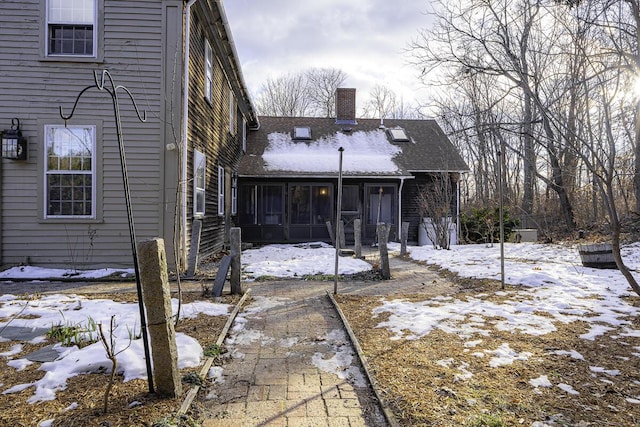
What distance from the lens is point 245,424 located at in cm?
251

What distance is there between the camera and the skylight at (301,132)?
19.1 metres

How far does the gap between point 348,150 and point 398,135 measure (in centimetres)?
296

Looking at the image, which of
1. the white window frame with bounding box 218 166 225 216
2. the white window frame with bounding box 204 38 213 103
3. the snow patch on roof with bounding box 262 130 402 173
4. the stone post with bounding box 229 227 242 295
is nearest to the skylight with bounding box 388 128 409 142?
the snow patch on roof with bounding box 262 130 402 173

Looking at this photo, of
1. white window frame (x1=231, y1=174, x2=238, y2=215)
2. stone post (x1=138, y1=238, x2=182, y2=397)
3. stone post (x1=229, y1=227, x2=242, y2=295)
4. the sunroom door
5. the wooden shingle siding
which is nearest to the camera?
stone post (x1=138, y1=238, x2=182, y2=397)

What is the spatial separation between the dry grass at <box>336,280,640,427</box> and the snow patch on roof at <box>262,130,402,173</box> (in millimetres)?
11708

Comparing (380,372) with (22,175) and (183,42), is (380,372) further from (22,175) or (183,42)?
(22,175)

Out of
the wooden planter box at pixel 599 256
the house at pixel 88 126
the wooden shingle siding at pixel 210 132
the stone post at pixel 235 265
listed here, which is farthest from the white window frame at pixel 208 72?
the wooden planter box at pixel 599 256

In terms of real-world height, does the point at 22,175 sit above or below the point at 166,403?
above

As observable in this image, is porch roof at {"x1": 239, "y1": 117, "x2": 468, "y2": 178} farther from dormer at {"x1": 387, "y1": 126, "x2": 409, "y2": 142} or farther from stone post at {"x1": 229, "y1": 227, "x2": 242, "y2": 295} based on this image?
stone post at {"x1": 229, "y1": 227, "x2": 242, "y2": 295}

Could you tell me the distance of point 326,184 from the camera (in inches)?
622

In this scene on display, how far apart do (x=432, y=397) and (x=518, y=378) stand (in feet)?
2.70

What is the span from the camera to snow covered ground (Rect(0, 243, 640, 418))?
133 inches

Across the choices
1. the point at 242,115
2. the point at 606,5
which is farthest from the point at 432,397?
the point at 242,115

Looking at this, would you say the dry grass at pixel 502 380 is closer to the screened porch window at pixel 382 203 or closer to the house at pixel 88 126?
the house at pixel 88 126
